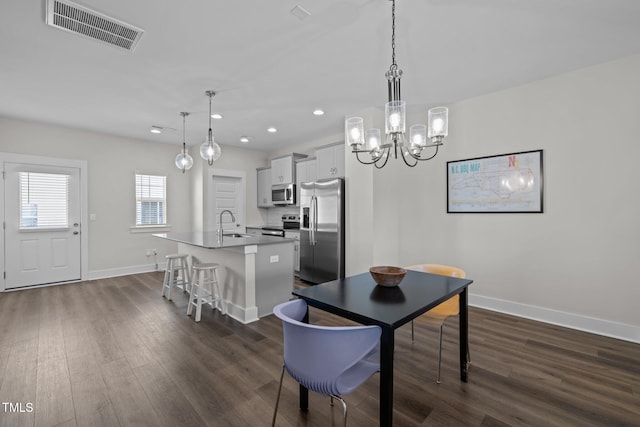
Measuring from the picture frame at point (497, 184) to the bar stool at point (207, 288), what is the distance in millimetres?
3231

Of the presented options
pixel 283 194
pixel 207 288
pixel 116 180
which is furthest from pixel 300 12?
pixel 116 180

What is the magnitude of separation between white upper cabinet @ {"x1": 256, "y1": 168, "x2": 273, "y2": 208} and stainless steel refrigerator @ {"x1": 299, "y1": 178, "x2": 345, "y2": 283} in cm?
166

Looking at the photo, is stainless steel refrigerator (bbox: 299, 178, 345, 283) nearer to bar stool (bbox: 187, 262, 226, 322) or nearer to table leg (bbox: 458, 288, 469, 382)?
bar stool (bbox: 187, 262, 226, 322)

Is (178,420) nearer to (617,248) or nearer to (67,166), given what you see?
(617,248)

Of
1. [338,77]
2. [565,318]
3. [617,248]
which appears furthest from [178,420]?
[617,248]

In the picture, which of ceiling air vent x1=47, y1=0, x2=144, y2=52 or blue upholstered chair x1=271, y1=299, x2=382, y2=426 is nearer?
blue upholstered chair x1=271, y1=299, x2=382, y2=426

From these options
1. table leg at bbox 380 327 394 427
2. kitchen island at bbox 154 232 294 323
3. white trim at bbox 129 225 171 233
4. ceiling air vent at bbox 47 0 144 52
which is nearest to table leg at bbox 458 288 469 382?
table leg at bbox 380 327 394 427

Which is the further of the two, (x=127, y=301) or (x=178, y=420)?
(x=127, y=301)

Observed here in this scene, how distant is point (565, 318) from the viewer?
10.2ft

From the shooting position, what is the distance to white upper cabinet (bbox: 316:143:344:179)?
4762 millimetres

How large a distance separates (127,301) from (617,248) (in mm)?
5817

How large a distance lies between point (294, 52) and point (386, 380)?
2694 mm

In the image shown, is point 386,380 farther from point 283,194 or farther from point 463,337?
A: point 283,194

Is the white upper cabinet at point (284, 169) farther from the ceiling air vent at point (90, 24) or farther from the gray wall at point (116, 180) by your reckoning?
the ceiling air vent at point (90, 24)
